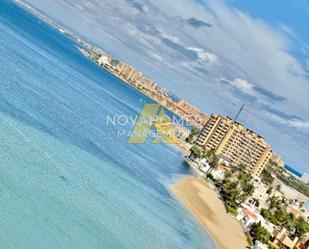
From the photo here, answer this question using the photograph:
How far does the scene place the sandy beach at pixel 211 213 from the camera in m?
65.2

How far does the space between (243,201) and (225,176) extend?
694 inches

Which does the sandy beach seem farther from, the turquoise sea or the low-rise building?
the low-rise building

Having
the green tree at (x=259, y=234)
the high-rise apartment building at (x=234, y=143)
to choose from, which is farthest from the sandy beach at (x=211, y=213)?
the high-rise apartment building at (x=234, y=143)

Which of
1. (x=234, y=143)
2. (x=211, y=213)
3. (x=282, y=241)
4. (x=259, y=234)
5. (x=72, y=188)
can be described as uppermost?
(x=234, y=143)

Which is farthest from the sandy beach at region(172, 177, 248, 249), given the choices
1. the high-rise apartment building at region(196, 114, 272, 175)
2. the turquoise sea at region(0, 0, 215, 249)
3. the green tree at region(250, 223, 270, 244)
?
the high-rise apartment building at region(196, 114, 272, 175)

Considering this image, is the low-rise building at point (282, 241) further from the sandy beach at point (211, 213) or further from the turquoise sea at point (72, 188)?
the turquoise sea at point (72, 188)

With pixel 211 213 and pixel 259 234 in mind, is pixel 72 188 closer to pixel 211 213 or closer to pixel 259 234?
pixel 211 213

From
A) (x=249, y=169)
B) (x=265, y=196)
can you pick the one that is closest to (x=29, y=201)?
(x=265, y=196)

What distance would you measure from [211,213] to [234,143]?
103910 mm

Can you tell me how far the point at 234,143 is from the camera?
179250 millimetres

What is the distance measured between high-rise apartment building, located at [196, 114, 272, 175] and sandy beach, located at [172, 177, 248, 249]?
78406 millimetres

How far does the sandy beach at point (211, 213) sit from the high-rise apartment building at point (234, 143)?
257ft

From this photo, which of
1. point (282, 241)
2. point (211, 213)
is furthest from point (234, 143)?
point (211, 213)

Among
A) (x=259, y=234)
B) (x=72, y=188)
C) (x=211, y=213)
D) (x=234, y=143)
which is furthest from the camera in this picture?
(x=234, y=143)
